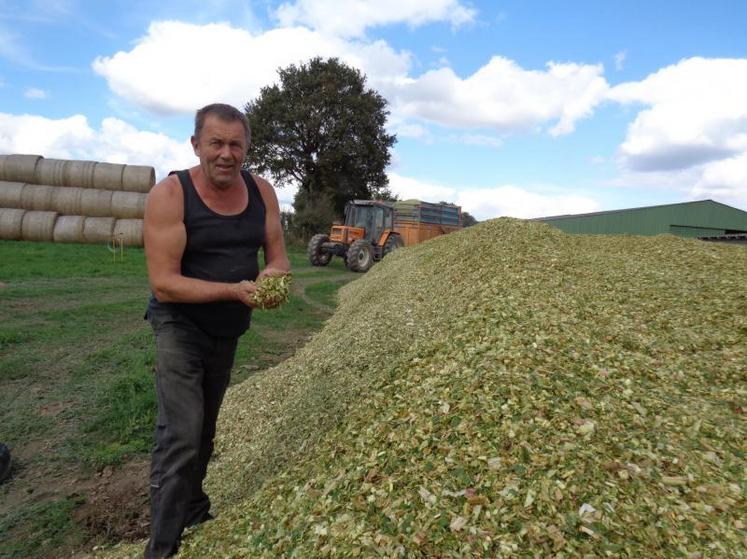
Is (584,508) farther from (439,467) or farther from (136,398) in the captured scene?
(136,398)

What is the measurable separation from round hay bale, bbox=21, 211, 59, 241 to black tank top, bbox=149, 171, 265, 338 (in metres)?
19.3

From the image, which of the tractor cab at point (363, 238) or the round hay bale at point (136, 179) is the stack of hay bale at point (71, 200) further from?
the tractor cab at point (363, 238)

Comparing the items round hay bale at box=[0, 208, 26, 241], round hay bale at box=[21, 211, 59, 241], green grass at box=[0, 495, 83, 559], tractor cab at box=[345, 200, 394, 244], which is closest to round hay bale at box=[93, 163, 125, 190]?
Result: round hay bale at box=[21, 211, 59, 241]

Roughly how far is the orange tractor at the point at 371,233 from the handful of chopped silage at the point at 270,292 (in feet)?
45.7

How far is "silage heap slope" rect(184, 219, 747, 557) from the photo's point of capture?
2.21m

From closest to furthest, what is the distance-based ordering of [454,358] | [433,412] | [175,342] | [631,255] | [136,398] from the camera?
[175,342]
[433,412]
[454,358]
[136,398]
[631,255]

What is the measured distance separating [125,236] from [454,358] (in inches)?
706

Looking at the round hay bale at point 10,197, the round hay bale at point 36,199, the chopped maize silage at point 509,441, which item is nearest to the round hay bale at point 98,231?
the round hay bale at point 36,199

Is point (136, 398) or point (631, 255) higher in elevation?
point (631, 255)

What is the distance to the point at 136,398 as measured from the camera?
16.6ft

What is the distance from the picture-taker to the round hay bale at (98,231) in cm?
1888

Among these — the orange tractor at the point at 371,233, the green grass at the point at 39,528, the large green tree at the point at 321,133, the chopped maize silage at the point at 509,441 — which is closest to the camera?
the chopped maize silage at the point at 509,441

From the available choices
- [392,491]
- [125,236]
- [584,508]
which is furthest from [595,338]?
[125,236]

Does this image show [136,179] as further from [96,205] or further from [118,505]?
[118,505]
